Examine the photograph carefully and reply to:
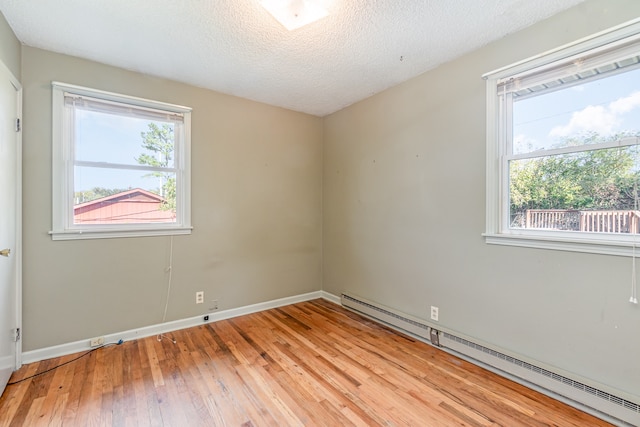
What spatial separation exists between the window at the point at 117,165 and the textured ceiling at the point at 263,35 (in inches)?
15.1

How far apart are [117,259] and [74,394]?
1.09 m

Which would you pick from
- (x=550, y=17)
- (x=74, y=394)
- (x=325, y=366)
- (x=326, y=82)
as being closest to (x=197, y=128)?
(x=326, y=82)

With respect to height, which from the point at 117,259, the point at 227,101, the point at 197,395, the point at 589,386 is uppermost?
the point at 227,101

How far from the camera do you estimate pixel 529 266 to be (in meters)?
2.05

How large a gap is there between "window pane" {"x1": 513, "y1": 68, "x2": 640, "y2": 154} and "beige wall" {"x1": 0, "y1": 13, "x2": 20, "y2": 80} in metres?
3.64

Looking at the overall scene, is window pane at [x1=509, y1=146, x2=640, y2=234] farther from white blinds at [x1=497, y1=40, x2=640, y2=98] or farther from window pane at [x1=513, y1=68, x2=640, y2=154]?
white blinds at [x1=497, y1=40, x2=640, y2=98]

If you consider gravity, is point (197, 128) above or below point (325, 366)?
above

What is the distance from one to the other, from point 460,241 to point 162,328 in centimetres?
295

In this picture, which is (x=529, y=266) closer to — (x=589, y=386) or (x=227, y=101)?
(x=589, y=386)

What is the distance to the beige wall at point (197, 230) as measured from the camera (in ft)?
7.68

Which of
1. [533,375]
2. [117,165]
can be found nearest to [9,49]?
[117,165]

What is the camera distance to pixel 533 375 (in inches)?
78.0

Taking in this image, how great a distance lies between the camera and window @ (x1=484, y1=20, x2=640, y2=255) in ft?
5.60

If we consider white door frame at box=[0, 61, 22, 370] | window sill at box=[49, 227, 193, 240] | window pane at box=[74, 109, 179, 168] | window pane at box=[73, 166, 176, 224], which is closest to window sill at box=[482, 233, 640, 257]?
window sill at box=[49, 227, 193, 240]
